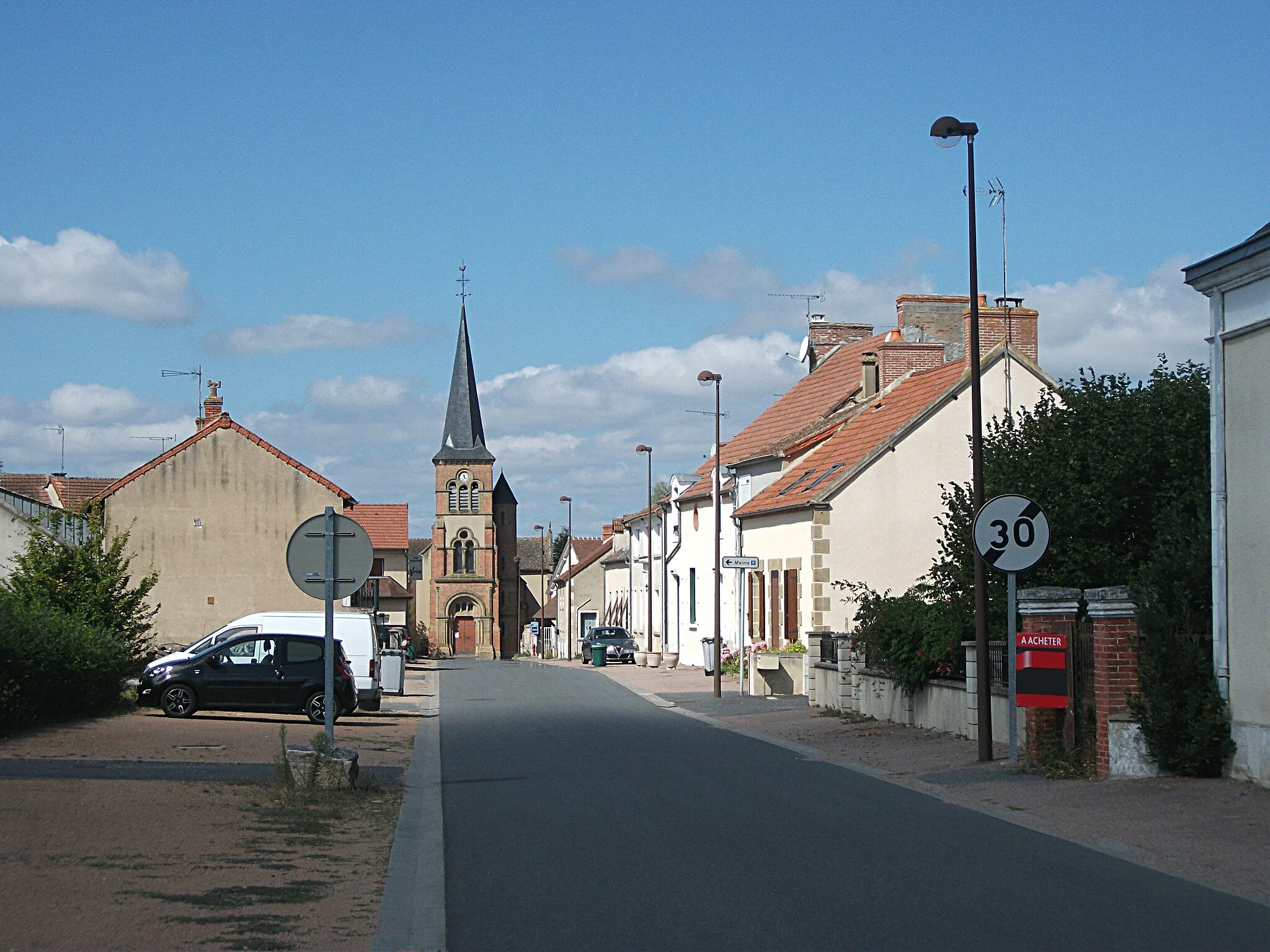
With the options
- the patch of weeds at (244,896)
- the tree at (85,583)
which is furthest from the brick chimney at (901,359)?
the patch of weeds at (244,896)

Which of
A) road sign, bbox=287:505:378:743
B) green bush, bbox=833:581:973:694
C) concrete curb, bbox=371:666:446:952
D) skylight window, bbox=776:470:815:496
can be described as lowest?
concrete curb, bbox=371:666:446:952

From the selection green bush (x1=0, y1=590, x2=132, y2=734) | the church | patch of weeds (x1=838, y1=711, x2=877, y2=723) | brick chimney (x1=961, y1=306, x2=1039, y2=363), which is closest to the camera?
green bush (x1=0, y1=590, x2=132, y2=734)

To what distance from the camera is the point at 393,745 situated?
20562 mm

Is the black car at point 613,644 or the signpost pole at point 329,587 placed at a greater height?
the signpost pole at point 329,587

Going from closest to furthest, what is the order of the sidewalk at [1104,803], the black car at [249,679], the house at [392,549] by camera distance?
the sidewalk at [1104,803] → the black car at [249,679] → the house at [392,549]

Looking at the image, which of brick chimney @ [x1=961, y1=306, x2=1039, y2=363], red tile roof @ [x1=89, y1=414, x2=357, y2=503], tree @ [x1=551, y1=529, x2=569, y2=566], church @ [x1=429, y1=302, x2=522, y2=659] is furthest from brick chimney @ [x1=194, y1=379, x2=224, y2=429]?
tree @ [x1=551, y1=529, x2=569, y2=566]

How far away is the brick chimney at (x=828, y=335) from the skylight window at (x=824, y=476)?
53.4ft

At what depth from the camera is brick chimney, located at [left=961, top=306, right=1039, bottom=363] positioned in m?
36.9

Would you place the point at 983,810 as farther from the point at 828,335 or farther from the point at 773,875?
the point at 828,335

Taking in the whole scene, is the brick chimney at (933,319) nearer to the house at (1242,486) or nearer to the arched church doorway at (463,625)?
the house at (1242,486)

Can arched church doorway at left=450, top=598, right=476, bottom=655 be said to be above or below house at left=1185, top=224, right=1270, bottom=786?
below

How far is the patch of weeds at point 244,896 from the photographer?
7.94m

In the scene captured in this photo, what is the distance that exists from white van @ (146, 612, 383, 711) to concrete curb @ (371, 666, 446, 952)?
38.7ft

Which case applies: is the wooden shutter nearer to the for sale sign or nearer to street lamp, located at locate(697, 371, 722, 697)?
street lamp, located at locate(697, 371, 722, 697)
